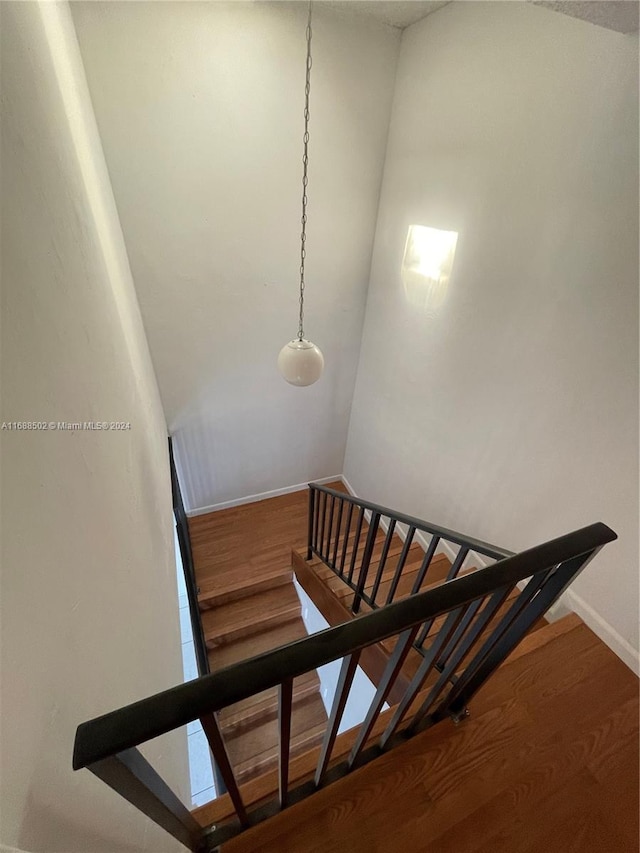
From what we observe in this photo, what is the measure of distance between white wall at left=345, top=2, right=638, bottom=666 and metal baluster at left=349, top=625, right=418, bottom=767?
4.80 ft

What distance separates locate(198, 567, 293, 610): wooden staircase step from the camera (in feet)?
11.4

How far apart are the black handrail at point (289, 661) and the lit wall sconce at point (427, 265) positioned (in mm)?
2220

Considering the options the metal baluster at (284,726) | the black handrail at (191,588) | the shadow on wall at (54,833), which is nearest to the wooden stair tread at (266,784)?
the metal baluster at (284,726)

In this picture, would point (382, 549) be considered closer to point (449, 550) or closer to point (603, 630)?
point (449, 550)

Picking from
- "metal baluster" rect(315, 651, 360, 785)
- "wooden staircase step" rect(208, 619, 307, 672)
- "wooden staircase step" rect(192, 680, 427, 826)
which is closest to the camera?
"metal baluster" rect(315, 651, 360, 785)

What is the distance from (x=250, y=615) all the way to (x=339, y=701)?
3007 millimetres

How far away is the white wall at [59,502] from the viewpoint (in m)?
0.60

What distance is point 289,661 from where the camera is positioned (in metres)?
0.59

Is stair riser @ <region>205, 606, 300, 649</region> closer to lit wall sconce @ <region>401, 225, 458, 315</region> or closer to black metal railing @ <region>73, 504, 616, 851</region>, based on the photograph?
black metal railing @ <region>73, 504, 616, 851</region>

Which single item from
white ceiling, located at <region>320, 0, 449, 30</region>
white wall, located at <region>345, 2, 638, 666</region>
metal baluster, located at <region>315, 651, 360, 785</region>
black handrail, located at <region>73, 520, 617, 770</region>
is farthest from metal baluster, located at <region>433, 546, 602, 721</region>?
white ceiling, located at <region>320, 0, 449, 30</region>

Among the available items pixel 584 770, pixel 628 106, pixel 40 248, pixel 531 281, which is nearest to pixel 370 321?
pixel 531 281

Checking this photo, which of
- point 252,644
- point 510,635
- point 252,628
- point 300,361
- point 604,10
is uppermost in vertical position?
point 604,10

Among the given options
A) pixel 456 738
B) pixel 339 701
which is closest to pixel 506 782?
pixel 456 738

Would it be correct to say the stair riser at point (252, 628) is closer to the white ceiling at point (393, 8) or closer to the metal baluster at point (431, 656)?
the metal baluster at point (431, 656)
